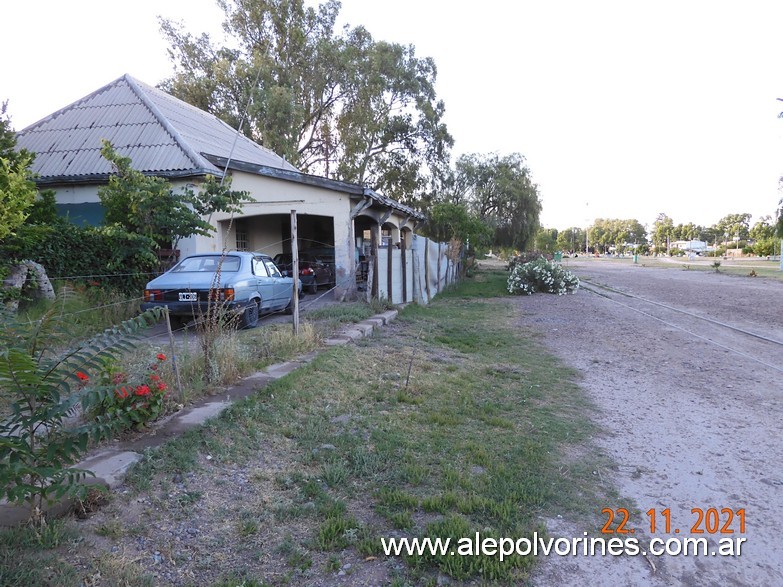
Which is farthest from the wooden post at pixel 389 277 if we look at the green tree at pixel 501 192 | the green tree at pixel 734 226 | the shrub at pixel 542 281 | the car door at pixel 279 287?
the green tree at pixel 734 226

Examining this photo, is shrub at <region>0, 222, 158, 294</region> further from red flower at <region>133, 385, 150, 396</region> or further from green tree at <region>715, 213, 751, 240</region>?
green tree at <region>715, 213, 751, 240</region>

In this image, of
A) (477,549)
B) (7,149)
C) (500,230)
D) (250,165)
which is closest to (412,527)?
(477,549)

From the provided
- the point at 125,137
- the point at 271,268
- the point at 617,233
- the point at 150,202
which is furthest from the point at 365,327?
the point at 617,233

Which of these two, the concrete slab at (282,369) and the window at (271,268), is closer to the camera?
the concrete slab at (282,369)

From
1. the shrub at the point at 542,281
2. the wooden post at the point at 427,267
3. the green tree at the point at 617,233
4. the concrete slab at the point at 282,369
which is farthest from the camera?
the green tree at the point at 617,233

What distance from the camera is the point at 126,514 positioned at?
3059 millimetres

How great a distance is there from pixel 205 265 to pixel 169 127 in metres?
6.02

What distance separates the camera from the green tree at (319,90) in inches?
1011

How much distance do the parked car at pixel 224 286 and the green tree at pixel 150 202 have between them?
3.34ft

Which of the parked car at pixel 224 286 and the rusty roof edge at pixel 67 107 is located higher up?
the rusty roof edge at pixel 67 107

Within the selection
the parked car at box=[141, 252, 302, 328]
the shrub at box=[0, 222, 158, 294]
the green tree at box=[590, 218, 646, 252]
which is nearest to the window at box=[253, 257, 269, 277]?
the parked car at box=[141, 252, 302, 328]

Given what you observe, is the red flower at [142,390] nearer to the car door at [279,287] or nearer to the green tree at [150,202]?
the car door at [279,287]

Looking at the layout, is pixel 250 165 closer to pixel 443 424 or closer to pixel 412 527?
pixel 443 424

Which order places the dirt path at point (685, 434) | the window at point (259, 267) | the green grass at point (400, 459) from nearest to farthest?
the dirt path at point (685, 434)
the green grass at point (400, 459)
the window at point (259, 267)
